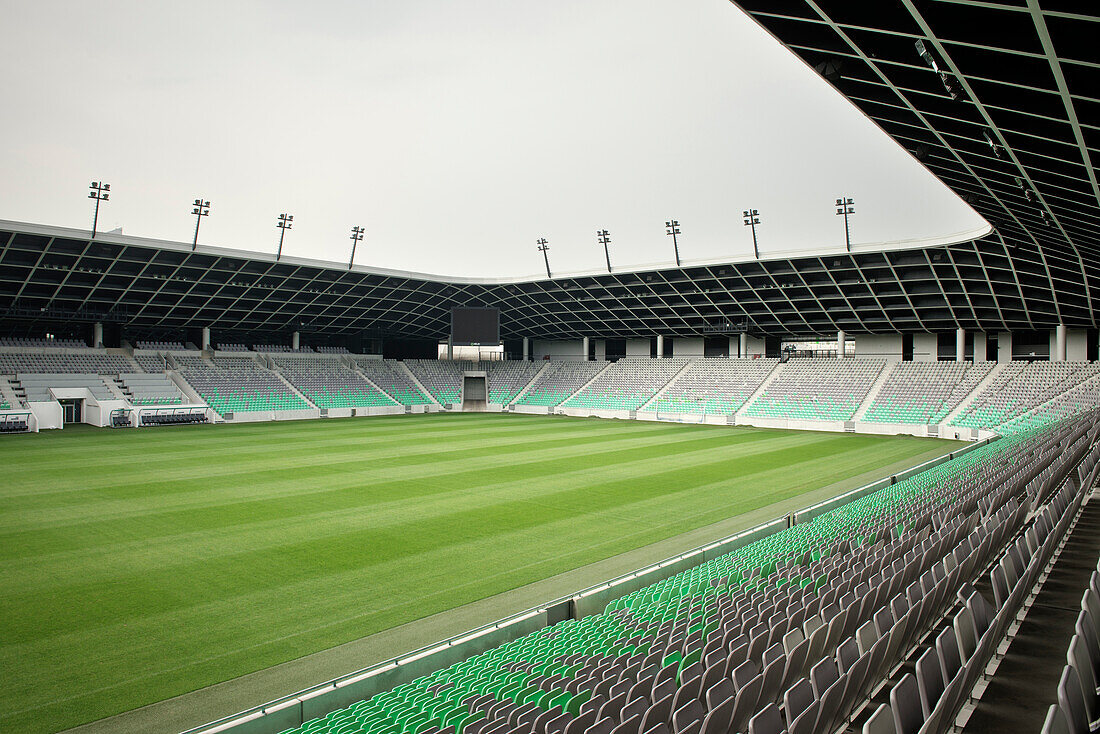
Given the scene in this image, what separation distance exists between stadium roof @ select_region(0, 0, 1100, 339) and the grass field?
403 inches

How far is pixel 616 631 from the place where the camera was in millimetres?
7883

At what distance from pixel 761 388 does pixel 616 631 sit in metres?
43.8

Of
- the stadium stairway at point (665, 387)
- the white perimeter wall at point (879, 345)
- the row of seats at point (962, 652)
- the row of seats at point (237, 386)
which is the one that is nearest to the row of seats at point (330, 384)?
the row of seats at point (237, 386)

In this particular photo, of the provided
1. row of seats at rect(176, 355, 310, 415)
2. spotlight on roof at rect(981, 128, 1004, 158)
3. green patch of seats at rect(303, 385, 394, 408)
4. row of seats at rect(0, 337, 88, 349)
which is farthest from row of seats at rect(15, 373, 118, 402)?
spotlight on roof at rect(981, 128, 1004, 158)

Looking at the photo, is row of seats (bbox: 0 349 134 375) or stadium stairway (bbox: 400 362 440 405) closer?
row of seats (bbox: 0 349 134 375)

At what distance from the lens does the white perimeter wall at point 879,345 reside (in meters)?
47.3

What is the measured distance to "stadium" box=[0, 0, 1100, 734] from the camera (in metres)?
5.86

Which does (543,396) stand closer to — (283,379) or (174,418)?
(283,379)

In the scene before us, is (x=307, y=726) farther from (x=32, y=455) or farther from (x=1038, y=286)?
(x=1038, y=286)

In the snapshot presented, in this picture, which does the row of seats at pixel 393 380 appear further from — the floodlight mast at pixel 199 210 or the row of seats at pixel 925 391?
the row of seats at pixel 925 391

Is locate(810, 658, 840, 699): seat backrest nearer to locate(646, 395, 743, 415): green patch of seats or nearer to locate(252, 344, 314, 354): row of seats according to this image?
locate(646, 395, 743, 415): green patch of seats

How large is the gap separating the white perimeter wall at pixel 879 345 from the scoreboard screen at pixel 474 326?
28.4 meters

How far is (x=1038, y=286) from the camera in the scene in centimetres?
3394

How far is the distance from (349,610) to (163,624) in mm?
2803
